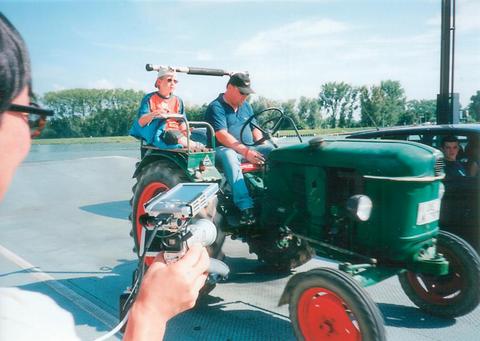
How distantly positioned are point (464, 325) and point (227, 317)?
66.7 inches

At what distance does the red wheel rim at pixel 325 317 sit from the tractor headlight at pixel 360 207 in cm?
49

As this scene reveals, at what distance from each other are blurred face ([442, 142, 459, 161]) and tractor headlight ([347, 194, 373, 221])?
1973 millimetres

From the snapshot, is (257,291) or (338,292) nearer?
(338,292)

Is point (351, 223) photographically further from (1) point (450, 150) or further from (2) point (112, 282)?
(2) point (112, 282)

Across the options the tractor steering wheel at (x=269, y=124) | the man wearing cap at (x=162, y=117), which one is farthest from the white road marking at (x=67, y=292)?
the tractor steering wheel at (x=269, y=124)

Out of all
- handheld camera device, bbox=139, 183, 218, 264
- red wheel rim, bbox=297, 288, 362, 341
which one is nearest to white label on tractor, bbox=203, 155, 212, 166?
red wheel rim, bbox=297, 288, 362, 341

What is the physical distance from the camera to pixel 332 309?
7.66 feet

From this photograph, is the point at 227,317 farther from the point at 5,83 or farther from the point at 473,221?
the point at 5,83

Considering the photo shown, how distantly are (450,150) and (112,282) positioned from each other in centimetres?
347

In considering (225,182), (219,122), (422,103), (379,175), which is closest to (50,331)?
(379,175)

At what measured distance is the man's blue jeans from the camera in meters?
3.20

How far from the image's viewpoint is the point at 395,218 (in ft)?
8.11

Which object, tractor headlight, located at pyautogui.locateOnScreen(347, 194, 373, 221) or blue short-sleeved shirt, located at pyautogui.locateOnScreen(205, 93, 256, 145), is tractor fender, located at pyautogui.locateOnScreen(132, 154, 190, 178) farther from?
tractor headlight, located at pyautogui.locateOnScreen(347, 194, 373, 221)

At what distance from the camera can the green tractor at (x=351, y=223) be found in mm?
2371
